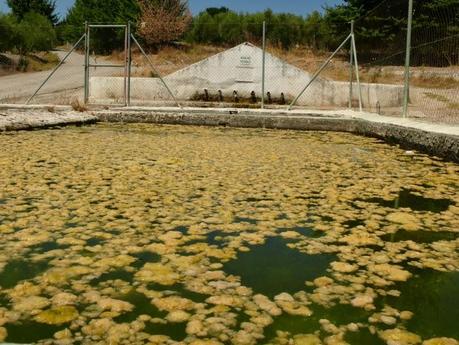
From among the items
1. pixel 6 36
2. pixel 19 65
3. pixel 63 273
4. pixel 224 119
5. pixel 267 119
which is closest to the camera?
pixel 63 273

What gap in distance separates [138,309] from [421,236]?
1711mm

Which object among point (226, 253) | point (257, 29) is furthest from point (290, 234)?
point (257, 29)

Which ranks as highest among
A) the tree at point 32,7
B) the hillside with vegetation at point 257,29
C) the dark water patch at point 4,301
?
the tree at point 32,7

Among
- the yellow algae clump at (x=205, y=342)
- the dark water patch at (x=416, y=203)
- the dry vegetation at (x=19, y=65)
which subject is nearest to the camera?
the yellow algae clump at (x=205, y=342)

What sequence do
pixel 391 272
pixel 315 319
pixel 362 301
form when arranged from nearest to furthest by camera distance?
pixel 315 319, pixel 362 301, pixel 391 272

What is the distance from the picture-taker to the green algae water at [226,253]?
1846mm

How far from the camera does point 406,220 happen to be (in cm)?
328

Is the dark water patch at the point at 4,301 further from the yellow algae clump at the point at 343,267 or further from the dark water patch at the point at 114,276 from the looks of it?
the yellow algae clump at the point at 343,267

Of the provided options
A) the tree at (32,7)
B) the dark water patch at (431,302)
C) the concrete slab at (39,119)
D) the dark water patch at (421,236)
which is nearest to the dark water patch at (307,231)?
the dark water patch at (421,236)

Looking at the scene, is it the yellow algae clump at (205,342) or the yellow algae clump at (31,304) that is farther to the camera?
the yellow algae clump at (31,304)

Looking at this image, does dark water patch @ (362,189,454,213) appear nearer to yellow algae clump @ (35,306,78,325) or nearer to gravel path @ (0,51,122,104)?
yellow algae clump @ (35,306,78,325)

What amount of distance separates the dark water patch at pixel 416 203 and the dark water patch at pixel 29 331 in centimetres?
250

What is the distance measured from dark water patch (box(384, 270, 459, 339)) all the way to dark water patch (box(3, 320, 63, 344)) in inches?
46.7

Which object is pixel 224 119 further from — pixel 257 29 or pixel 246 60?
pixel 257 29
